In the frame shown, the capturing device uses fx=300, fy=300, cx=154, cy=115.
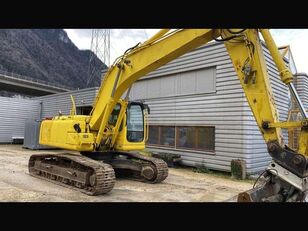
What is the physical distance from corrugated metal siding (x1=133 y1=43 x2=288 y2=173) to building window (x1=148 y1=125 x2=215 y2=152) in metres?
0.23

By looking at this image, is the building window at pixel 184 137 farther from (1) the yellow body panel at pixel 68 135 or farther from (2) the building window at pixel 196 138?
(1) the yellow body panel at pixel 68 135

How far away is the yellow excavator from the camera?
4.46 metres

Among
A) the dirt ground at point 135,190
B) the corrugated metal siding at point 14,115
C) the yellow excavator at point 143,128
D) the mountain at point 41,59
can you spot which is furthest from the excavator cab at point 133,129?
the mountain at point 41,59

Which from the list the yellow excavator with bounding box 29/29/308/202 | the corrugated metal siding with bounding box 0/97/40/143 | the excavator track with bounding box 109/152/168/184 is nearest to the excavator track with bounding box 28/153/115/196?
the yellow excavator with bounding box 29/29/308/202

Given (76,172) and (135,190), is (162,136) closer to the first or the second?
(135,190)

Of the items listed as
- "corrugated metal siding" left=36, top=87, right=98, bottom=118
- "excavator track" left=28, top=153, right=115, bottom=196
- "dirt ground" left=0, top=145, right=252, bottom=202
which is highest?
"corrugated metal siding" left=36, top=87, right=98, bottom=118

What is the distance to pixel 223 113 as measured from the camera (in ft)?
38.4

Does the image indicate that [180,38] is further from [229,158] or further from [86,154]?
[229,158]

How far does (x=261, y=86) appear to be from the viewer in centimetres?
520

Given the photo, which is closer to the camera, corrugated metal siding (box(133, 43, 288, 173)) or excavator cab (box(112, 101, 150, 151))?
excavator cab (box(112, 101, 150, 151))

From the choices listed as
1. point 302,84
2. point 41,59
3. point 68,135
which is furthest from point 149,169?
point 41,59

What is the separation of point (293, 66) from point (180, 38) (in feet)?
41.0

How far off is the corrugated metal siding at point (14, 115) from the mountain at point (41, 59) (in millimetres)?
37597

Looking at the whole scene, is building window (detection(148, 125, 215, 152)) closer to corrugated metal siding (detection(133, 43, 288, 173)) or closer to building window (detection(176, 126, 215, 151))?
building window (detection(176, 126, 215, 151))
